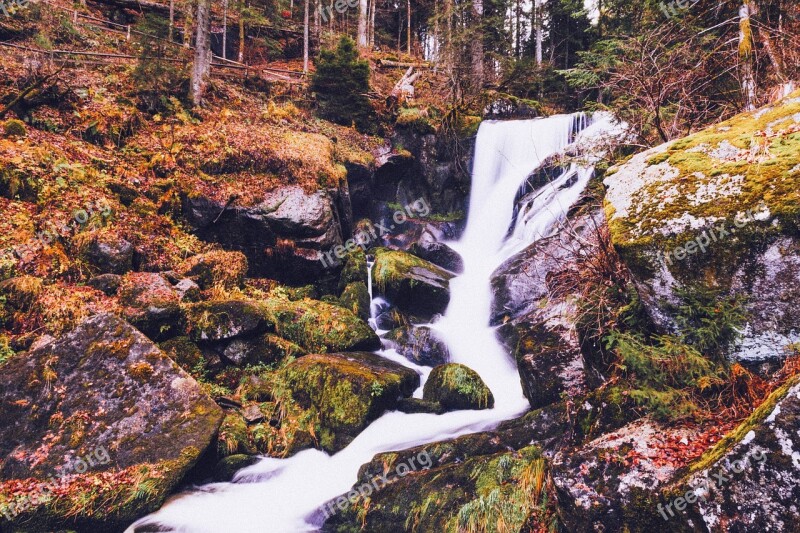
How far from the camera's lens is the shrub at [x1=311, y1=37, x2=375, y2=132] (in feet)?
48.5

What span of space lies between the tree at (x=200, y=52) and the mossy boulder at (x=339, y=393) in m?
10.1

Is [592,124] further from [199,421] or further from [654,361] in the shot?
[199,421]

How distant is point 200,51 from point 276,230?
23.7ft

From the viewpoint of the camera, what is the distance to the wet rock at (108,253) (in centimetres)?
793

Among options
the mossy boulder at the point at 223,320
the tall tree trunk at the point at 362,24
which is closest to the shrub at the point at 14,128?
the mossy boulder at the point at 223,320

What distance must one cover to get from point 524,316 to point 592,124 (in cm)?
834

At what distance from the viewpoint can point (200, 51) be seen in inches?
515

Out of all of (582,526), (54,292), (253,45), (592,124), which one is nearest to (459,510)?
(582,526)

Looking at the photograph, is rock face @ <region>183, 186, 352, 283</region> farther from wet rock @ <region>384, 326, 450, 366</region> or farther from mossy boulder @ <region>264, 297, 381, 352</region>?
wet rock @ <region>384, 326, 450, 366</region>

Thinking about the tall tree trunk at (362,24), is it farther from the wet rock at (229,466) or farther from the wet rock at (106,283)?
the wet rock at (229,466)

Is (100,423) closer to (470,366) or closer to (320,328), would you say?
(320,328)
